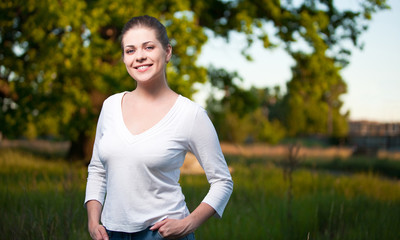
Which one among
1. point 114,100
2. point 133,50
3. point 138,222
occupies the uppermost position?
point 133,50

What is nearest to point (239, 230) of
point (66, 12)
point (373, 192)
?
point (373, 192)

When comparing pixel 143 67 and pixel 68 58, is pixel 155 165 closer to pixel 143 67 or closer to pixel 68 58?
pixel 143 67

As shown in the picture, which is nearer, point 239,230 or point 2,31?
point 239,230

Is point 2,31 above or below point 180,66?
above

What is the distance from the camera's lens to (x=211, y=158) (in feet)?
5.08

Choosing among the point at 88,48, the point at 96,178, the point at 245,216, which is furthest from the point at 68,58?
the point at 96,178

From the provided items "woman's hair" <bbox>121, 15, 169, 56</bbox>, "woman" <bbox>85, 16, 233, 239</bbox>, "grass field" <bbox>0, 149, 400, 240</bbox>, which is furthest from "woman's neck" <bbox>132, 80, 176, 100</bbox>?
"grass field" <bbox>0, 149, 400, 240</bbox>

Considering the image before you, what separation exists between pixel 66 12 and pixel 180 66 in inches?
128

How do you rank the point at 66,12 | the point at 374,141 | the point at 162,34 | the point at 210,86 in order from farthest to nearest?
1. the point at 374,141
2. the point at 210,86
3. the point at 66,12
4. the point at 162,34

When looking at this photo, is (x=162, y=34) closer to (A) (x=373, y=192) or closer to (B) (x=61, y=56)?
(A) (x=373, y=192)

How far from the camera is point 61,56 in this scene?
8688mm

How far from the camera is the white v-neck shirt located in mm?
1475

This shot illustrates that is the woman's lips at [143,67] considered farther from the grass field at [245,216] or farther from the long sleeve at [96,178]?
the grass field at [245,216]

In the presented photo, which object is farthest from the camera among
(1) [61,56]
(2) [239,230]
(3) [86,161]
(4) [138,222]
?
(3) [86,161]
